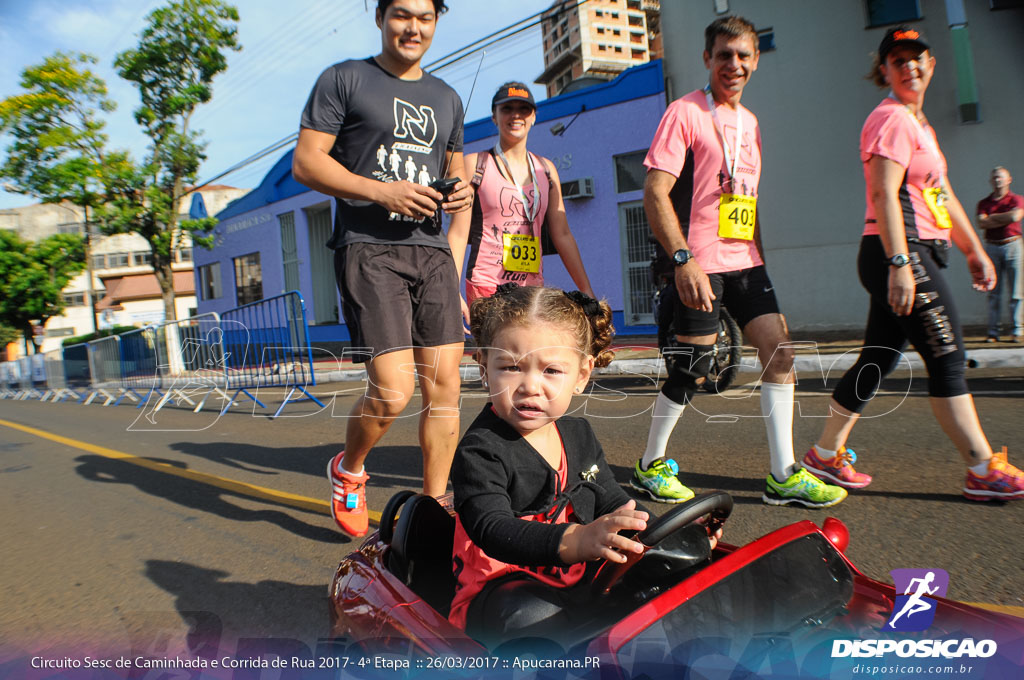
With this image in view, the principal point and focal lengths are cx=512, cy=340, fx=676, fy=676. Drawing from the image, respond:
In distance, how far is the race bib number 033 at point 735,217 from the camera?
121 inches

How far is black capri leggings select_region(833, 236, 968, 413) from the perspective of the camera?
9.27ft

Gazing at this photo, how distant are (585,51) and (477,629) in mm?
95023

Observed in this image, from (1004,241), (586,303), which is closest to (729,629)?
(586,303)

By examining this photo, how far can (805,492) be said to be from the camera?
2.94 metres

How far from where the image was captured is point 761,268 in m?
3.17

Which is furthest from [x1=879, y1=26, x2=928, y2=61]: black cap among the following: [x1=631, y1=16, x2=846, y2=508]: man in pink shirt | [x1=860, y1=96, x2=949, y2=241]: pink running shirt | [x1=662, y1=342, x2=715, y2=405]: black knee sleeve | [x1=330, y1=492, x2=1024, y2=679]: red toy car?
[x1=330, y1=492, x2=1024, y2=679]: red toy car

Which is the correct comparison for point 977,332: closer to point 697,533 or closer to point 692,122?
point 692,122

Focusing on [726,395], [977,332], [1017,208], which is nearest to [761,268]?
[726,395]

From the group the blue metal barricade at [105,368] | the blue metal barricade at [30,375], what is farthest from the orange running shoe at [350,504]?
the blue metal barricade at [30,375]

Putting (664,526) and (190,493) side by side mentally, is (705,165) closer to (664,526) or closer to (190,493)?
(664,526)

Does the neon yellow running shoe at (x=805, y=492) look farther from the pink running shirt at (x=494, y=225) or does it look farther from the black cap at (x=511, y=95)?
the black cap at (x=511, y=95)

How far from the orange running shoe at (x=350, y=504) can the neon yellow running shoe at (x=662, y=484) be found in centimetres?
130

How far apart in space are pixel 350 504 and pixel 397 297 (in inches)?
36.2

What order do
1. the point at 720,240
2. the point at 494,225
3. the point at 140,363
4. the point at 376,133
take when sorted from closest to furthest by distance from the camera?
the point at 376,133, the point at 720,240, the point at 494,225, the point at 140,363
